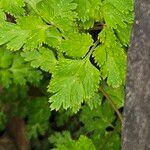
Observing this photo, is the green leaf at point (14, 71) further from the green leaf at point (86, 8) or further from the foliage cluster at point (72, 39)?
the green leaf at point (86, 8)

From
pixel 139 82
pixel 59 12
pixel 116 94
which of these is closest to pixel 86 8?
pixel 59 12

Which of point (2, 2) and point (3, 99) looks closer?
point (2, 2)

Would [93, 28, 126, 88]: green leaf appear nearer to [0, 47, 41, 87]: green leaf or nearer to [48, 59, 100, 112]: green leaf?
[48, 59, 100, 112]: green leaf

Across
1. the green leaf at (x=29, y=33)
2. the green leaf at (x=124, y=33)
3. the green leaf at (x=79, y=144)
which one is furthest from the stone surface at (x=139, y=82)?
the green leaf at (x=79, y=144)

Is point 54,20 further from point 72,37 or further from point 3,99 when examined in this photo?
point 3,99

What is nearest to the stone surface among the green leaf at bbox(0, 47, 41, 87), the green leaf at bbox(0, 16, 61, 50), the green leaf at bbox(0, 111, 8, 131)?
the green leaf at bbox(0, 16, 61, 50)

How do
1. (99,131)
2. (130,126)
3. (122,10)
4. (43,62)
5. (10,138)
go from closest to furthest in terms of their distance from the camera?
(130,126)
(122,10)
(43,62)
(99,131)
(10,138)

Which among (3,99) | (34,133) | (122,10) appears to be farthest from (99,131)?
(122,10)
